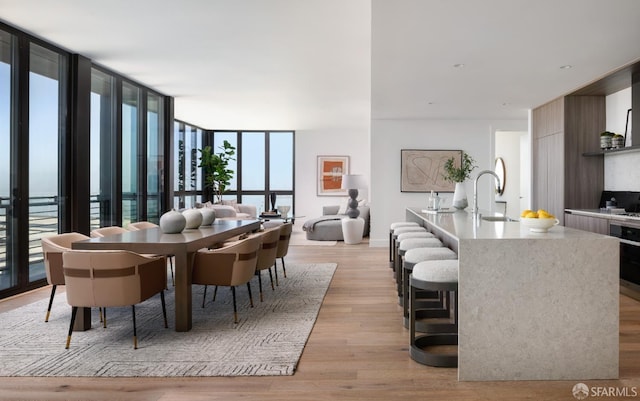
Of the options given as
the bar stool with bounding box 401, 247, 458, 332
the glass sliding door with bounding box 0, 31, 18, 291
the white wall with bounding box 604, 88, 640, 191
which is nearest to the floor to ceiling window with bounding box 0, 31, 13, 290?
the glass sliding door with bounding box 0, 31, 18, 291

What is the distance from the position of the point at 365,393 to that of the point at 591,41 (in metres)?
3.74

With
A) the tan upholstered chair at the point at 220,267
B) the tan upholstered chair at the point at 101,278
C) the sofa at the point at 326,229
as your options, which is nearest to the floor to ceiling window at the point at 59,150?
the tan upholstered chair at the point at 101,278

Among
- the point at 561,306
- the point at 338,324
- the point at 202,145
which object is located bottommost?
the point at 338,324

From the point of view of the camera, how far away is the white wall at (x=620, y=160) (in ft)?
18.6

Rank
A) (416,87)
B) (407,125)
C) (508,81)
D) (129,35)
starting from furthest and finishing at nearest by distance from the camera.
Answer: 1. (407,125)
2. (416,87)
3. (508,81)
4. (129,35)

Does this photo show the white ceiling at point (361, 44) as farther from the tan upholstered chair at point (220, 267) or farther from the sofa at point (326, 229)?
the sofa at point (326, 229)

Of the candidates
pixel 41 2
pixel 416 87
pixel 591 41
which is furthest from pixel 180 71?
pixel 591 41

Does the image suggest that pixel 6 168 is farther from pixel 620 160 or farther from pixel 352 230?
pixel 620 160

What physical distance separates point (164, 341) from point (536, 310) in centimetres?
244

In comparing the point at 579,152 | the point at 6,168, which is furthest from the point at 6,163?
the point at 579,152

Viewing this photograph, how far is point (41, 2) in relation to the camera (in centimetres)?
425

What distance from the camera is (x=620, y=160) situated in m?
5.97

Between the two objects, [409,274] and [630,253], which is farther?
[630,253]

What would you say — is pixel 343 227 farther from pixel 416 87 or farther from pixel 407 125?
pixel 416 87
